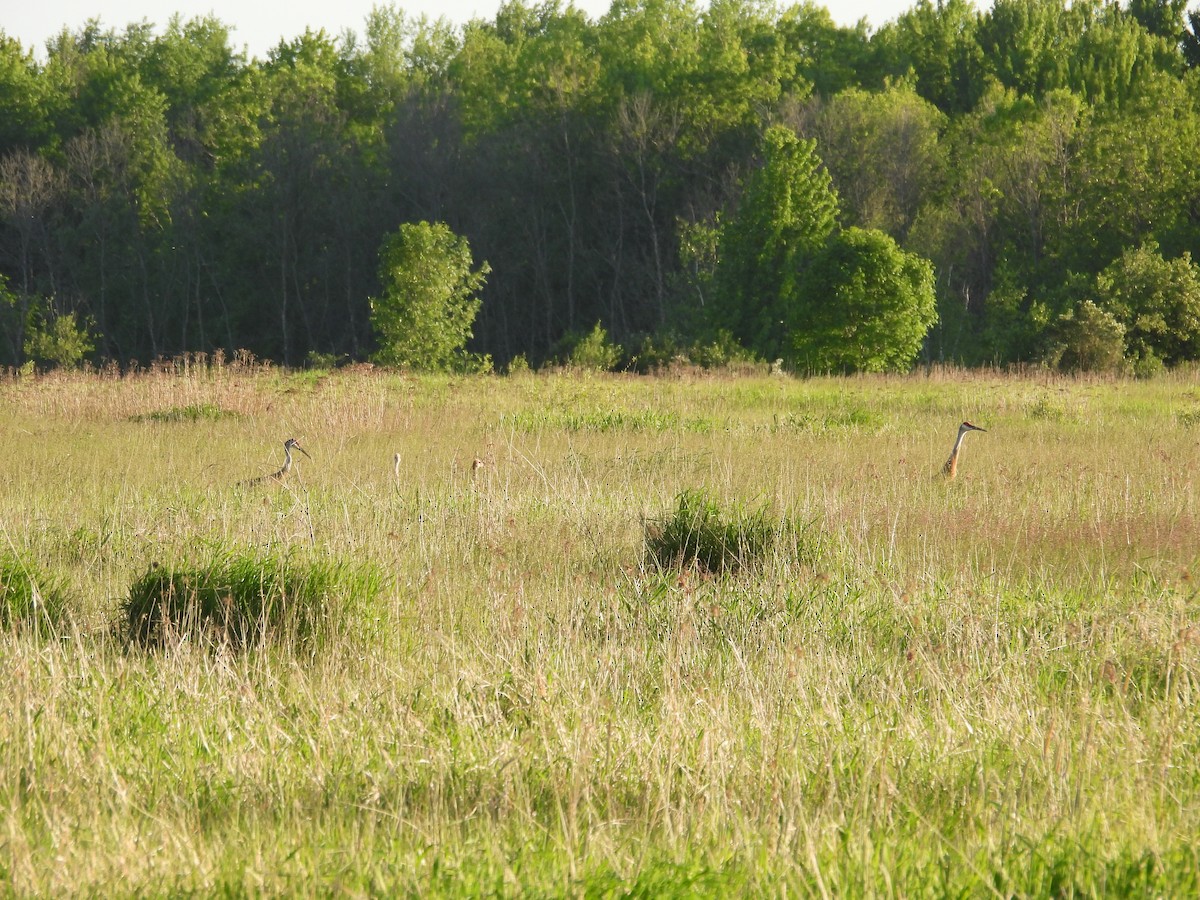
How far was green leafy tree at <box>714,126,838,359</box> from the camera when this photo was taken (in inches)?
1441

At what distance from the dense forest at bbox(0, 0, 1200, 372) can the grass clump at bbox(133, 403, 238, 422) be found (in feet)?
70.7

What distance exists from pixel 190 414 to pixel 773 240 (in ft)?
73.8

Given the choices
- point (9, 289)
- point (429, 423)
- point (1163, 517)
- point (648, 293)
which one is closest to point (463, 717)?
point (1163, 517)

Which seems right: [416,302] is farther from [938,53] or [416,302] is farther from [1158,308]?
[938,53]

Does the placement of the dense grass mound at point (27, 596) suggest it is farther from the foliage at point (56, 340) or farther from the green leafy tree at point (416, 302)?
the foliage at point (56, 340)

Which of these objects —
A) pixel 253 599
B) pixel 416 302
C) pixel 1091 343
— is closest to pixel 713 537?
pixel 253 599

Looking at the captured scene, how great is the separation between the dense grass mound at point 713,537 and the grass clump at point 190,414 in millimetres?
10763

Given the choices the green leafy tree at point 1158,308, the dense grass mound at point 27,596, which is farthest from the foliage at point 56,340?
the dense grass mound at point 27,596

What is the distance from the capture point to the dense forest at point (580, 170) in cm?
4197

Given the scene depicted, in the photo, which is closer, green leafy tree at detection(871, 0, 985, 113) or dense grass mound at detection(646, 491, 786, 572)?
dense grass mound at detection(646, 491, 786, 572)

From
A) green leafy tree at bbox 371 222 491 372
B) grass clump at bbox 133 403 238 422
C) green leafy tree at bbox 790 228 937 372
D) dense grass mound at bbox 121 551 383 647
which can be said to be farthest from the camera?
green leafy tree at bbox 371 222 491 372

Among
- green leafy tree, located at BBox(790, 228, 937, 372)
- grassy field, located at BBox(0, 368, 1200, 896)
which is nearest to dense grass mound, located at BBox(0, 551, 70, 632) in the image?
grassy field, located at BBox(0, 368, 1200, 896)

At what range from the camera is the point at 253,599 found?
19.1 feet

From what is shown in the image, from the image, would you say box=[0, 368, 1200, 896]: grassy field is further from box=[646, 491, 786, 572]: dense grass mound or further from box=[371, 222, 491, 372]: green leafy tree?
box=[371, 222, 491, 372]: green leafy tree
